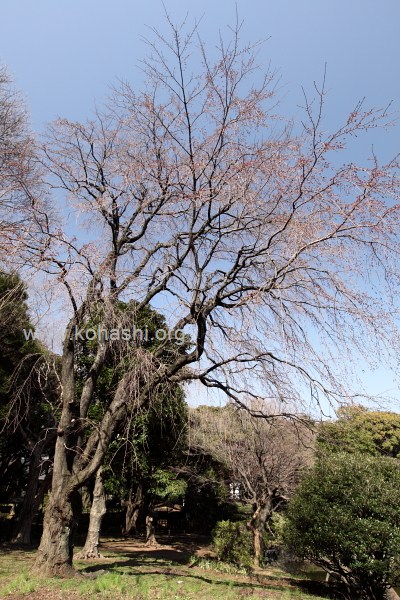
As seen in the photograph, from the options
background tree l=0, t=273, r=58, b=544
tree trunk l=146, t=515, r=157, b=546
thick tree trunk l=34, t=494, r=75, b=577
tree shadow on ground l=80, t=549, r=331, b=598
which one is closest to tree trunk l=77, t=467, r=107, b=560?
tree shadow on ground l=80, t=549, r=331, b=598

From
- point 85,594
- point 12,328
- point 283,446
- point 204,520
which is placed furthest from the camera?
point 204,520

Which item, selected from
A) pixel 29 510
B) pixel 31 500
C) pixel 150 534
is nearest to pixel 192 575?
pixel 31 500

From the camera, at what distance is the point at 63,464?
6469 millimetres

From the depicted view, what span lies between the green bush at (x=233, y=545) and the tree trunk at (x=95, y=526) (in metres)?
3.44

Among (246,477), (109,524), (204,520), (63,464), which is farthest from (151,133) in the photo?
(109,524)

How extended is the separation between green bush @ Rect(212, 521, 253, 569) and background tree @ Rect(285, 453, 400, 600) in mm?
3187

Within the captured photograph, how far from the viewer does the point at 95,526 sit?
37.6ft

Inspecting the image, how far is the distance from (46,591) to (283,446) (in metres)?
9.88

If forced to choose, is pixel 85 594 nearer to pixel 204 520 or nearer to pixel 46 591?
pixel 46 591

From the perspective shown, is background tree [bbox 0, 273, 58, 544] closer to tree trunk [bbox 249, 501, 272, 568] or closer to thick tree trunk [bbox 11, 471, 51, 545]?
thick tree trunk [bbox 11, 471, 51, 545]

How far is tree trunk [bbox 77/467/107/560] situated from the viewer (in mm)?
10773

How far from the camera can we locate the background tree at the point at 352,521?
7.80m

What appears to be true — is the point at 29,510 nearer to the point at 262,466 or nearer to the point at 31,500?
the point at 31,500

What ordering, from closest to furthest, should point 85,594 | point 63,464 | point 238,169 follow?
point 85,594
point 238,169
point 63,464
